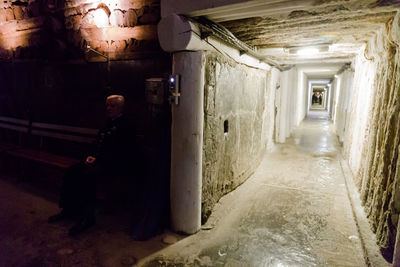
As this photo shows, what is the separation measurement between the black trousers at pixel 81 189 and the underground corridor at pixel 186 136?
0.15m

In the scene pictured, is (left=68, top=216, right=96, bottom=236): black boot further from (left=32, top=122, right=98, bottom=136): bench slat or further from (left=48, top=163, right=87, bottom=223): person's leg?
(left=32, top=122, right=98, bottom=136): bench slat

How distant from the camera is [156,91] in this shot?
11.7ft

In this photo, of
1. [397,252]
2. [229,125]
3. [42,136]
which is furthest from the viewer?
[42,136]

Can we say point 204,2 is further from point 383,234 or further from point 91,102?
point 383,234

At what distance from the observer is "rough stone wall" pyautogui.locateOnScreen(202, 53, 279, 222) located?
365cm

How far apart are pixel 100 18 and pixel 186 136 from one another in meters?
2.76

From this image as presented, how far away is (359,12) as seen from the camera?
2902 mm

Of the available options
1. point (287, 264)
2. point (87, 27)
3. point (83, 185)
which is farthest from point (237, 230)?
point (87, 27)

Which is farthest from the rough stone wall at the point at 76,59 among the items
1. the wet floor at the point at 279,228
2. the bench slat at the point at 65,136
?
the wet floor at the point at 279,228

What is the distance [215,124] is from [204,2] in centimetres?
170

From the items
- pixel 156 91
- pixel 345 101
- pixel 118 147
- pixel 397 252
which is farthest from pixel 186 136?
pixel 345 101

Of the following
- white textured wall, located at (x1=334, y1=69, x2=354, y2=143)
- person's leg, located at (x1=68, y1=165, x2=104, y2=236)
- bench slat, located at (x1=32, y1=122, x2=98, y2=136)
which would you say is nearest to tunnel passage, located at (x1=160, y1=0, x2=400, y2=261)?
person's leg, located at (x1=68, y1=165, x2=104, y2=236)

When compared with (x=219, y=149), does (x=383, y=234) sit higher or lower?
lower

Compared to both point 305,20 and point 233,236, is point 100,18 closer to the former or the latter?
point 305,20
